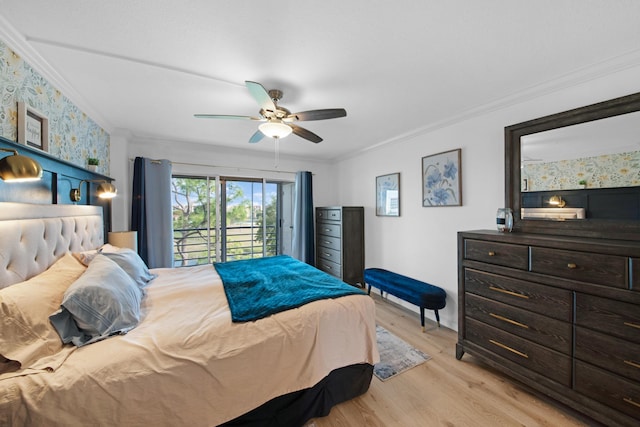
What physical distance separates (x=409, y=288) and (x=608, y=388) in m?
1.59

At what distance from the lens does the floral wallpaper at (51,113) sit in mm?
1436

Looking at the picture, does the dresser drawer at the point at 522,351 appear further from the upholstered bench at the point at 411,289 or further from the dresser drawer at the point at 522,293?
the upholstered bench at the point at 411,289

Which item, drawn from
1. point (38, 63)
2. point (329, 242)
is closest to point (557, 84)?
point (329, 242)

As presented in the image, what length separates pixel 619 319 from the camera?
1363mm

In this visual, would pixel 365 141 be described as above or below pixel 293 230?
above

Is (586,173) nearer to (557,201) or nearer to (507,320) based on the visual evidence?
(557,201)

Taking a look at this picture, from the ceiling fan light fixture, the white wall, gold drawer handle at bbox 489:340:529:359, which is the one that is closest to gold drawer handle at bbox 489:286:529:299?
gold drawer handle at bbox 489:340:529:359

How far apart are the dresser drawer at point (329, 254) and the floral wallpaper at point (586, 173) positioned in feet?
8.82

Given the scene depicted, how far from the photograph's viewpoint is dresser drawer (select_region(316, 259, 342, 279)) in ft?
13.3

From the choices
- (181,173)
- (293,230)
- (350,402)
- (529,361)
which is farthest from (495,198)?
(181,173)

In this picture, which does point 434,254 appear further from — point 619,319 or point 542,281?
point 619,319

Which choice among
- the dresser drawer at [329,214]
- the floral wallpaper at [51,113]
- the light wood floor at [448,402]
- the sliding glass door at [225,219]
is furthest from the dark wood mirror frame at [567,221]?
the floral wallpaper at [51,113]

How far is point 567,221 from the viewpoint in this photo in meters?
1.89

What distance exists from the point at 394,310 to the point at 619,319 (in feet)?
7.08
